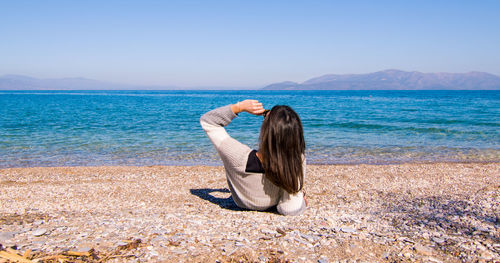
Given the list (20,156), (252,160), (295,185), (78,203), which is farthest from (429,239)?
(20,156)

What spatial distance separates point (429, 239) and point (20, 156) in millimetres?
14041

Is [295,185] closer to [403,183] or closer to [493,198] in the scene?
[493,198]

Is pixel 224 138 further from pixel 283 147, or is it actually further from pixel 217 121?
pixel 283 147

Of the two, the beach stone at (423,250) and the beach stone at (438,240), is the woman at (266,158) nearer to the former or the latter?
the beach stone at (423,250)

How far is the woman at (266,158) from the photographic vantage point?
4.16 m

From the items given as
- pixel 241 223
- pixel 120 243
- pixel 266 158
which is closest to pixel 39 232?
pixel 120 243

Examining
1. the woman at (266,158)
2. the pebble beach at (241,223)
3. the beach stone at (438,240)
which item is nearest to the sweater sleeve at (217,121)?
the woman at (266,158)

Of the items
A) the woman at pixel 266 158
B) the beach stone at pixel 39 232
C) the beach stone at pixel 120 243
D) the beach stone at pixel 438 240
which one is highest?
the woman at pixel 266 158

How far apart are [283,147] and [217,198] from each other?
2.80 metres

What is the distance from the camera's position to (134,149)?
47.2 feet

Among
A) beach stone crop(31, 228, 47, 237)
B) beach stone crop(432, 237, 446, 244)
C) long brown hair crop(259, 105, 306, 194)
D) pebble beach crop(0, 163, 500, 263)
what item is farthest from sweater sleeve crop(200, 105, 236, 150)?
beach stone crop(432, 237, 446, 244)

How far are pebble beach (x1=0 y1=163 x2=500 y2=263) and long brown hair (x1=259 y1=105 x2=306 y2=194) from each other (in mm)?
655

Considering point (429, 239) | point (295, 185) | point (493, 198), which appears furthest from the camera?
point (493, 198)

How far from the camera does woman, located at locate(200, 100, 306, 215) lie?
4156 millimetres
